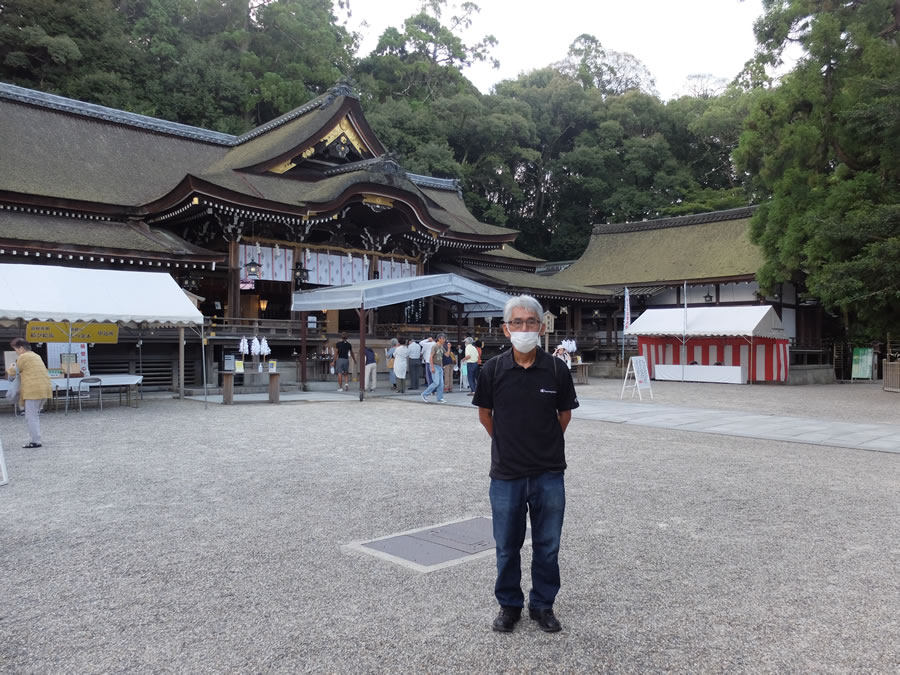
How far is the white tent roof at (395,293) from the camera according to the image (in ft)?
53.0

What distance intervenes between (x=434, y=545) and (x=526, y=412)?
1.76 metres

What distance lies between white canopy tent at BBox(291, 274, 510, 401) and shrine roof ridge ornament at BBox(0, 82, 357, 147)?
27.8 feet

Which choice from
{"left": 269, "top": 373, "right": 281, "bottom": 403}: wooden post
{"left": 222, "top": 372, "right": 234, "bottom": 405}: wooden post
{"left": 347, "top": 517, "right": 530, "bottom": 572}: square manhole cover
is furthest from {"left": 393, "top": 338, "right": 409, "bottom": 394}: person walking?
{"left": 347, "top": 517, "right": 530, "bottom": 572}: square manhole cover

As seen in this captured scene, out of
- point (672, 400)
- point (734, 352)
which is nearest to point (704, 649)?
point (672, 400)

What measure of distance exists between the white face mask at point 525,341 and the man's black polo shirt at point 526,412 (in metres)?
0.08

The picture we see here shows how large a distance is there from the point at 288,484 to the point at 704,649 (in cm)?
443

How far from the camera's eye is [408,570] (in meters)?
4.05

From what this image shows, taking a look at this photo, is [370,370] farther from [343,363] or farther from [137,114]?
[137,114]

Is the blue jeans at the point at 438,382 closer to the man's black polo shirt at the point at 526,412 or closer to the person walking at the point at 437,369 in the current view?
the person walking at the point at 437,369

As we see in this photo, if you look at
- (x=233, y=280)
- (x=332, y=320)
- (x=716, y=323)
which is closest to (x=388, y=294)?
(x=233, y=280)

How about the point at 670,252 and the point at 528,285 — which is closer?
the point at 528,285

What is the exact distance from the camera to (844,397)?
17453 millimetres

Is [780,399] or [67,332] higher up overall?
[67,332]

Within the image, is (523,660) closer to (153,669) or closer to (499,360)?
(499,360)
